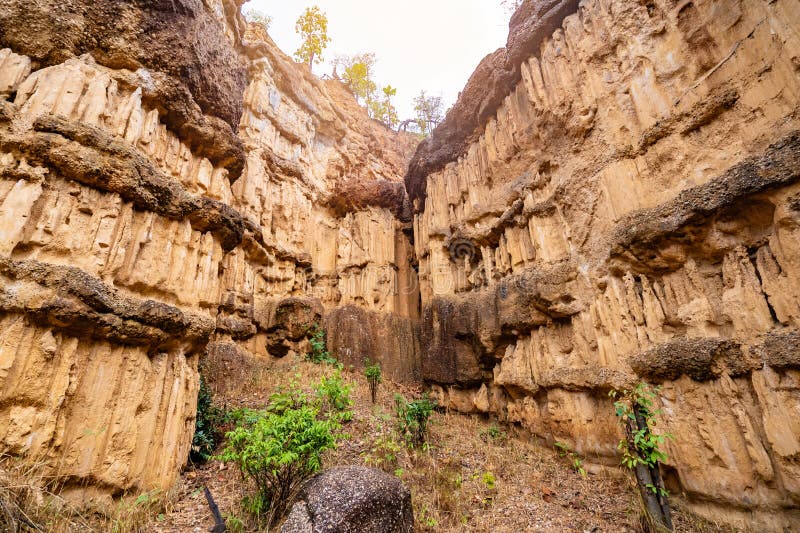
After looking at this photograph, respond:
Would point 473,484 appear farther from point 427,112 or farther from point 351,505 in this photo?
point 427,112

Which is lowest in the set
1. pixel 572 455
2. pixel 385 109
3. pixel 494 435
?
pixel 572 455

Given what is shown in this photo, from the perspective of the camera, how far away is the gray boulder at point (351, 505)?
3.77 m

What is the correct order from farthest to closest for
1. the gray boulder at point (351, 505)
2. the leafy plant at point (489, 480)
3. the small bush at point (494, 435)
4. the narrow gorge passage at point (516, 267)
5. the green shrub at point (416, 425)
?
the small bush at point (494, 435)
the green shrub at point (416, 425)
the leafy plant at point (489, 480)
the narrow gorge passage at point (516, 267)
the gray boulder at point (351, 505)

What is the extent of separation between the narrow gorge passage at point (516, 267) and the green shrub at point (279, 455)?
1062mm

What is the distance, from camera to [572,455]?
708 centimetres

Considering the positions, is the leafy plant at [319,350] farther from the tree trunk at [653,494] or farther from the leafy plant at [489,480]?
the tree trunk at [653,494]

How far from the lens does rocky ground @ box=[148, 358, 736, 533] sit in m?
4.96

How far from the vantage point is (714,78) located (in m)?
6.02

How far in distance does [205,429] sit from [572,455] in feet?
25.2

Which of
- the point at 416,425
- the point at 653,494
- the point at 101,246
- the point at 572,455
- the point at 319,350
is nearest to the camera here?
the point at 653,494

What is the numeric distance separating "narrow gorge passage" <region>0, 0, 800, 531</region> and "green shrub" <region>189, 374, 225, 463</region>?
0.74 m

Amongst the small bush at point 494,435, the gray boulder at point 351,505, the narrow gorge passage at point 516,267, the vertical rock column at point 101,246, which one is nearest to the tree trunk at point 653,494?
the narrow gorge passage at point 516,267

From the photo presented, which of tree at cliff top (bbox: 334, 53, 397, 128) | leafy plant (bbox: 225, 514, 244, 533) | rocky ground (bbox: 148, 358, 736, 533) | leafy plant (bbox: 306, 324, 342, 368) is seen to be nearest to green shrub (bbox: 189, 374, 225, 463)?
rocky ground (bbox: 148, 358, 736, 533)

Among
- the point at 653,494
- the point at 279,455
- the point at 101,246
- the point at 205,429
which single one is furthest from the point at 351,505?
the point at 101,246
